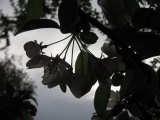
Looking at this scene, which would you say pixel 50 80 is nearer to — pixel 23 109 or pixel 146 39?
pixel 146 39

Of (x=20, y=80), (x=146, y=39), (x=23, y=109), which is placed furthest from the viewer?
(x=20, y=80)

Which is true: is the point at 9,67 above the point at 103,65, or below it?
below

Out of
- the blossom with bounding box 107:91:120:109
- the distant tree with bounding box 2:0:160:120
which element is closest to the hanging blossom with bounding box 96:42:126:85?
the distant tree with bounding box 2:0:160:120

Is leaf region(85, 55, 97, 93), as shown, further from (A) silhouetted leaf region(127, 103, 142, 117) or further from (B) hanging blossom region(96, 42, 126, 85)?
(A) silhouetted leaf region(127, 103, 142, 117)

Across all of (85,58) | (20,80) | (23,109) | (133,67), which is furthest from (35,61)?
(20,80)

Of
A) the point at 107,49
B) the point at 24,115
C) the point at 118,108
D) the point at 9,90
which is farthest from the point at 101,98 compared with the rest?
the point at 9,90

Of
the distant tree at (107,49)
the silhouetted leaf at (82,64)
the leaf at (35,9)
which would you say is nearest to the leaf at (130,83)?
the distant tree at (107,49)

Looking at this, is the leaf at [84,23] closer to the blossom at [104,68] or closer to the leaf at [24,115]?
the blossom at [104,68]
